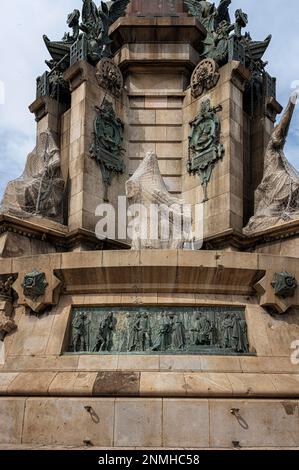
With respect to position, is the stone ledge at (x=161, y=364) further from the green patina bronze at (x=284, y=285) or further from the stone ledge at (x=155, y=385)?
the green patina bronze at (x=284, y=285)

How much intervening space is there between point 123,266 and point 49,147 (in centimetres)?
766

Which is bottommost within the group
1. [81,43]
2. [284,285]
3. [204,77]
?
[284,285]

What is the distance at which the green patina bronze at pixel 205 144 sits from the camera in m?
17.4

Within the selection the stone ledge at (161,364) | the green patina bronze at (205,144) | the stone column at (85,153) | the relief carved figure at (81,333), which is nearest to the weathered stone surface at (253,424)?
the stone ledge at (161,364)

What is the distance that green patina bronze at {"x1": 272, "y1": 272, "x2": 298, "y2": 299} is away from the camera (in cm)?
1121

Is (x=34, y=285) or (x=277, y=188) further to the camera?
(x=277, y=188)

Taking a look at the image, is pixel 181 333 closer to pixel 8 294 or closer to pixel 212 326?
pixel 212 326

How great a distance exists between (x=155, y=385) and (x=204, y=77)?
1120 centimetres

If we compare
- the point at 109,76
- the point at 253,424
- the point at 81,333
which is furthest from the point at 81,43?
the point at 253,424

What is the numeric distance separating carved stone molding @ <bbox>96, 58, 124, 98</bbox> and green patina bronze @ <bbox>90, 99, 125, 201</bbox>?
0.53 meters

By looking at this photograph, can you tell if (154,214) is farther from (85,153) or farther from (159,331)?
(159,331)

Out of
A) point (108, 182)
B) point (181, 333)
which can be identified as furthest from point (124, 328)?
point (108, 182)

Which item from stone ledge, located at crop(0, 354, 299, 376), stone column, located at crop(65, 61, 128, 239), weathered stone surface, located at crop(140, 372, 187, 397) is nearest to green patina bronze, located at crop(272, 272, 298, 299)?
stone ledge, located at crop(0, 354, 299, 376)

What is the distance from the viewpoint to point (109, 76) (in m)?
18.4
